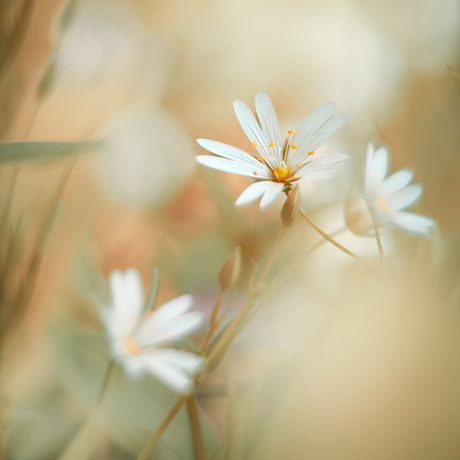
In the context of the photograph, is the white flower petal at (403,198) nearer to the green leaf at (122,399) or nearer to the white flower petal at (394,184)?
the white flower petal at (394,184)

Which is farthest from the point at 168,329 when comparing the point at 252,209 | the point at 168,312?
the point at 252,209

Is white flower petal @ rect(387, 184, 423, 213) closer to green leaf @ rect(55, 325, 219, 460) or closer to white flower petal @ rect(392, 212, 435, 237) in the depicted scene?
white flower petal @ rect(392, 212, 435, 237)

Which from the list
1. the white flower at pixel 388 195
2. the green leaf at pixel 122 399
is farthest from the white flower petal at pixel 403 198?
the green leaf at pixel 122 399

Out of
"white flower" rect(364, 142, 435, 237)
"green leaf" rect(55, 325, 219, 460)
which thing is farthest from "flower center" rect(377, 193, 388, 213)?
"green leaf" rect(55, 325, 219, 460)

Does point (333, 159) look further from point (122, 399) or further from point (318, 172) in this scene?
point (122, 399)

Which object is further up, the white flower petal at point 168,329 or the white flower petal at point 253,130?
the white flower petal at point 253,130
